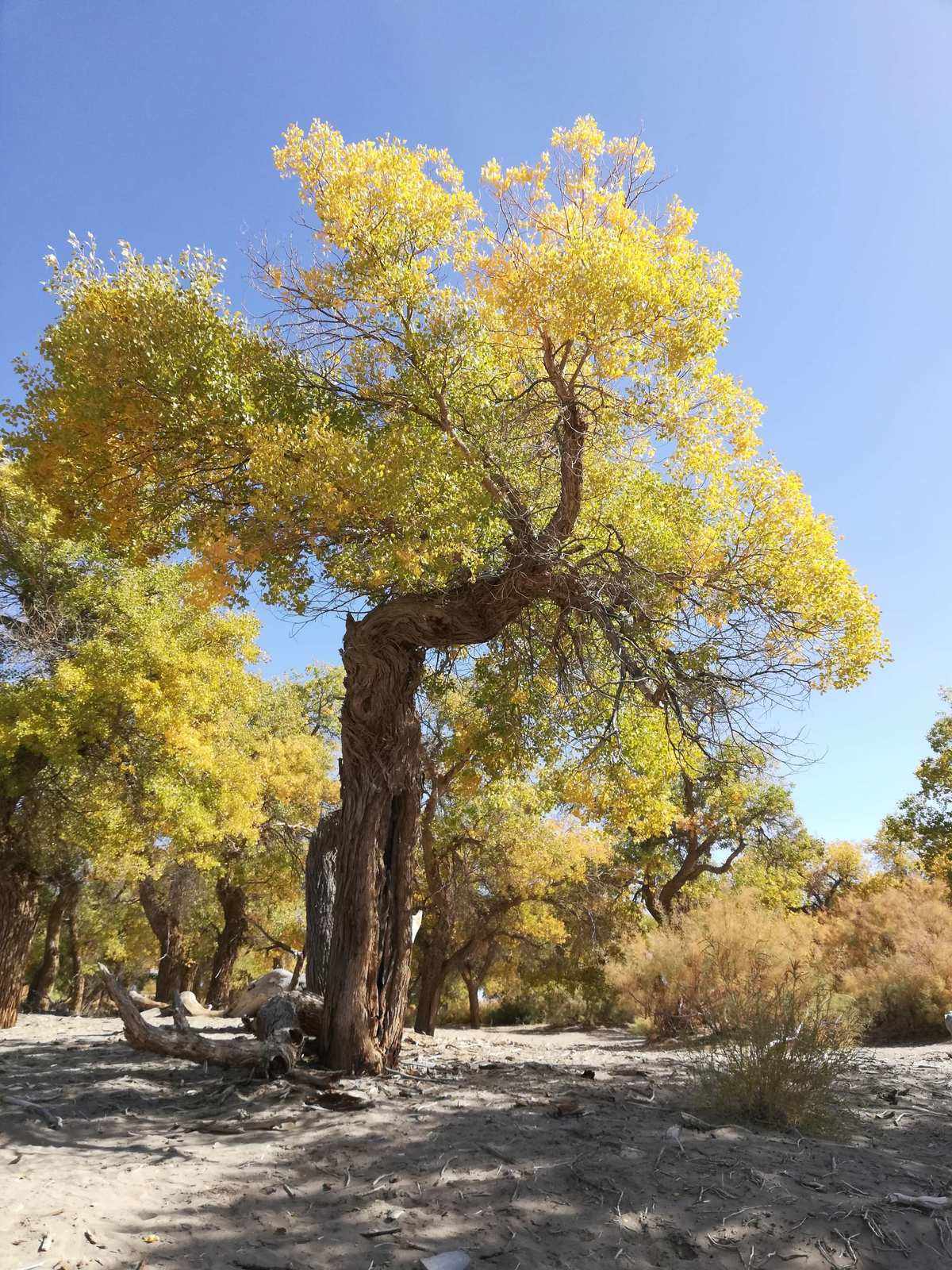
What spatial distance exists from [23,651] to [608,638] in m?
9.93

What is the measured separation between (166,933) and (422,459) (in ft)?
58.0

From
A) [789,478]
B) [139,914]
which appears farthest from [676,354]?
[139,914]

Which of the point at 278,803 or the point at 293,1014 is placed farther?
the point at 278,803

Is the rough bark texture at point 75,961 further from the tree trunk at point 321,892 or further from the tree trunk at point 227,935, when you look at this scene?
the tree trunk at point 321,892

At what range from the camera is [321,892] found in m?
7.90

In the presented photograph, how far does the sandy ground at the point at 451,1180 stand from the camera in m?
3.16

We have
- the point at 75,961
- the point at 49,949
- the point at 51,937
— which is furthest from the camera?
the point at 75,961

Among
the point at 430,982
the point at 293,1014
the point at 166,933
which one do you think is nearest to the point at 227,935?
the point at 166,933

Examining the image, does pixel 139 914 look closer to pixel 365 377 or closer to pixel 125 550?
pixel 125 550

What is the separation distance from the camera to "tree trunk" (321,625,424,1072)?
6.70 meters

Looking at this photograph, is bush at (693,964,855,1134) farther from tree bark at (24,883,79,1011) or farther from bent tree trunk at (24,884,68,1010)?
bent tree trunk at (24,884,68,1010)

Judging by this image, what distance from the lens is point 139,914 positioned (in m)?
26.6

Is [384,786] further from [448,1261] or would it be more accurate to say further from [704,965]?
[704,965]

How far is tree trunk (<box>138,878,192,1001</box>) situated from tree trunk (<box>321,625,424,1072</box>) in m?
13.3
